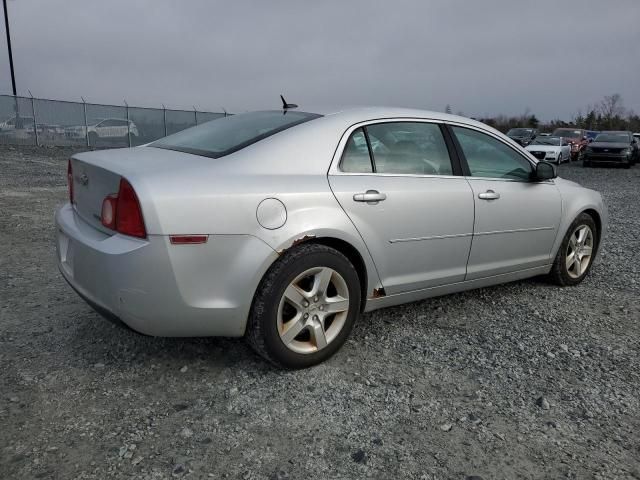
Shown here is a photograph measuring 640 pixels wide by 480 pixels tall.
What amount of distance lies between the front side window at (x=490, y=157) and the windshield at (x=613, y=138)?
20.8m

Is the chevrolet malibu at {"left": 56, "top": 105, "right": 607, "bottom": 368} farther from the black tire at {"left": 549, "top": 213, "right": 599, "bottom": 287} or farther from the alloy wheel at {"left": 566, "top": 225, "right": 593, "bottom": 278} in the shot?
the alloy wheel at {"left": 566, "top": 225, "right": 593, "bottom": 278}

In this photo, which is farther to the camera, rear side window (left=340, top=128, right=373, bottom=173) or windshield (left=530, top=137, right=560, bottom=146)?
windshield (left=530, top=137, right=560, bottom=146)

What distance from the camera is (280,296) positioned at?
2766mm

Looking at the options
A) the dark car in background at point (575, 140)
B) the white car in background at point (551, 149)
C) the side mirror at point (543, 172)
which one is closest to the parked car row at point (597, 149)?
the white car in background at point (551, 149)

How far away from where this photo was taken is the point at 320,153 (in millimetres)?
3006

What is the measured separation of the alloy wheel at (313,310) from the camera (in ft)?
9.34

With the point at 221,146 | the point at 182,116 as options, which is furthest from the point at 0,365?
the point at 182,116

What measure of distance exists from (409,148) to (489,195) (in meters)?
0.69

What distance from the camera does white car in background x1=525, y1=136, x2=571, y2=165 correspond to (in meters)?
21.8

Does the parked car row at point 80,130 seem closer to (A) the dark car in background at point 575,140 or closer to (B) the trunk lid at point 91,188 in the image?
(B) the trunk lid at point 91,188

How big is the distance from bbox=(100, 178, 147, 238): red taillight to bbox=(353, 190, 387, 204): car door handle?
1164 mm

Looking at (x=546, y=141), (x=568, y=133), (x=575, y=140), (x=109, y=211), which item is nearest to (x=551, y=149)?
(x=546, y=141)

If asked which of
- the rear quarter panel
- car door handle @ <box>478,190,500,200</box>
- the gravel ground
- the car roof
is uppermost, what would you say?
the car roof

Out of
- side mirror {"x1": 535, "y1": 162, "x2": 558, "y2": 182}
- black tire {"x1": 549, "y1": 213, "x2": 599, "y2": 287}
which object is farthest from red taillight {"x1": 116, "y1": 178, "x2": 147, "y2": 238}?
black tire {"x1": 549, "y1": 213, "x2": 599, "y2": 287}
